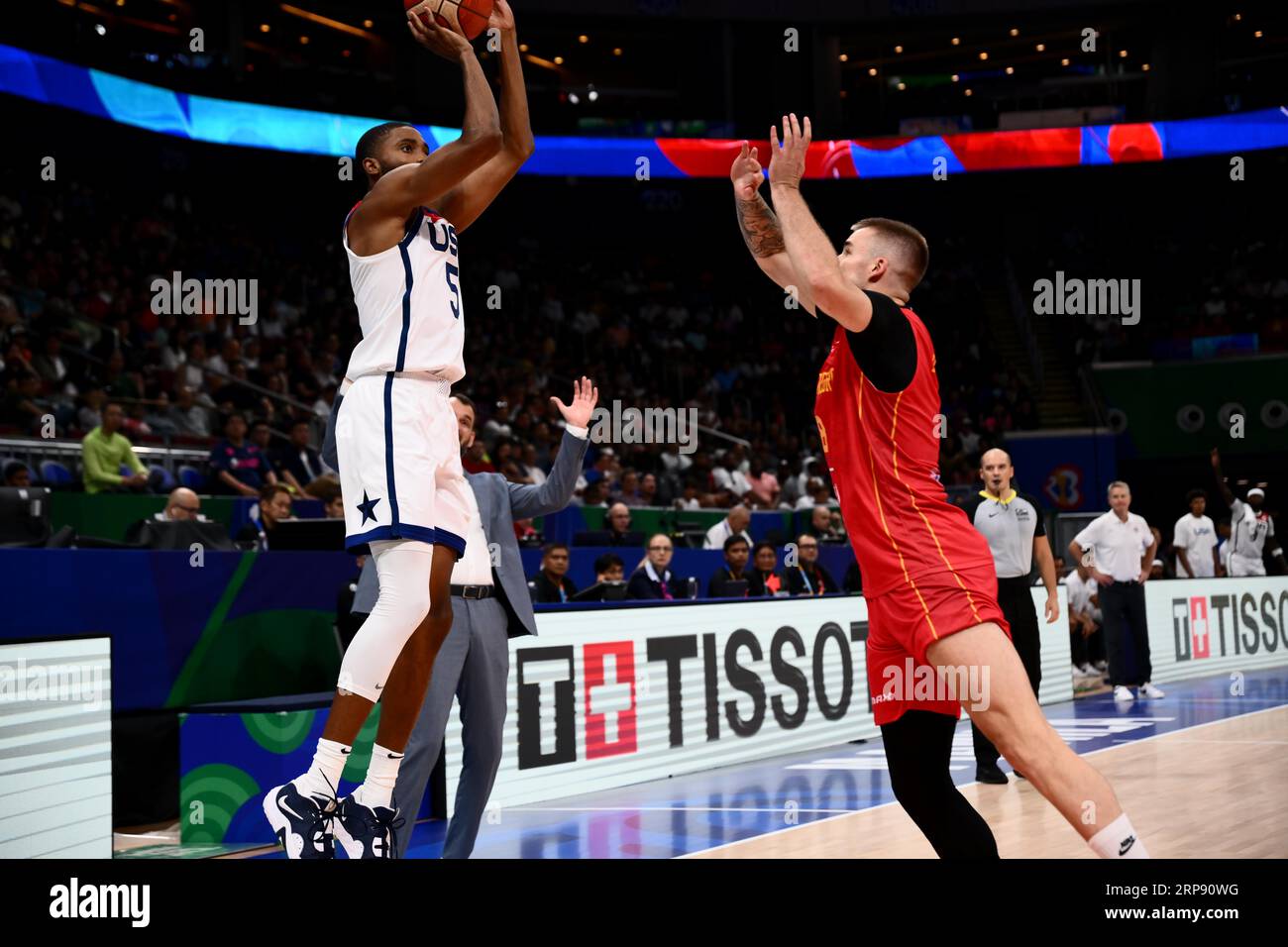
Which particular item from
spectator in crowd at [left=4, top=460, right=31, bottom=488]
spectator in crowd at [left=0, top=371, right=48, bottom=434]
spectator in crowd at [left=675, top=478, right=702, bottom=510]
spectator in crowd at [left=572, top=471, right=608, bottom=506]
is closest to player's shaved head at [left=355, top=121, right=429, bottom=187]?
spectator in crowd at [left=4, top=460, right=31, bottom=488]

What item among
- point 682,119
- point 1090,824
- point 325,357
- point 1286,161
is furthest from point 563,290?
point 1090,824

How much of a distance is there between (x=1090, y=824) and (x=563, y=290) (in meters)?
23.2

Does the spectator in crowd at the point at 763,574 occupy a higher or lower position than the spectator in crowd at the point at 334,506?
lower

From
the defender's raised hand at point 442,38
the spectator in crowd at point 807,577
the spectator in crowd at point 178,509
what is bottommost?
the spectator in crowd at point 807,577

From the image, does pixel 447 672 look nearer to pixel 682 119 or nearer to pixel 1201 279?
pixel 682 119

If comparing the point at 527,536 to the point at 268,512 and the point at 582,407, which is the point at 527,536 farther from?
the point at 582,407

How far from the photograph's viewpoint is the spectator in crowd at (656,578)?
10406 millimetres

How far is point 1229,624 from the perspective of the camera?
635 inches

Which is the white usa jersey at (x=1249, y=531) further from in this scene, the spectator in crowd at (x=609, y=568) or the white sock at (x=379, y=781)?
the white sock at (x=379, y=781)

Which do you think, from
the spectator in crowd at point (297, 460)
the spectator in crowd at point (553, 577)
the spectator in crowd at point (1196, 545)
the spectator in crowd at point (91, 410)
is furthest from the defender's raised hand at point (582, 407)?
the spectator in crowd at point (1196, 545)

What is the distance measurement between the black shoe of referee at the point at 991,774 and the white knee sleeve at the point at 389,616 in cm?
525

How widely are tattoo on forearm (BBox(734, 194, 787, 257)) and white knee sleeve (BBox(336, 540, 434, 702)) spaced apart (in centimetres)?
134

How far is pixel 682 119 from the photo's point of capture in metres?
25.1

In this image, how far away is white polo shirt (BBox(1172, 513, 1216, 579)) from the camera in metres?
17.2
